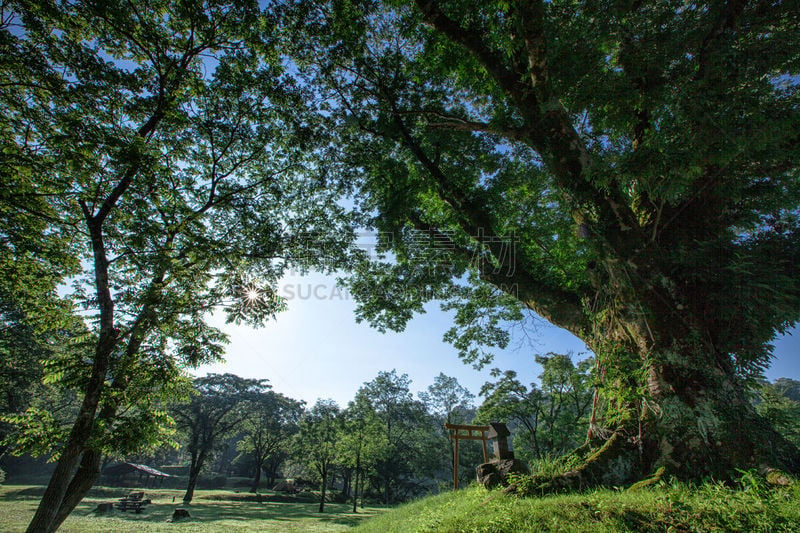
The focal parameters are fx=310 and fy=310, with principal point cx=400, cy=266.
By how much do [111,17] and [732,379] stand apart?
1274 cm

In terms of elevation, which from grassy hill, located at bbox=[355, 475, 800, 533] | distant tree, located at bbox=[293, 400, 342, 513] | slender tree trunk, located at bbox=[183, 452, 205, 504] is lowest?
slender tree trunk, located at bbox=[183, 452, 205, 504]

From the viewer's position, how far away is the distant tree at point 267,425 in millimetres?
37844

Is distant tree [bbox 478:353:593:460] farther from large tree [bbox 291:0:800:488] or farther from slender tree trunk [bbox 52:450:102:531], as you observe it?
slender tree trunk [bbox 52:450:102:531]

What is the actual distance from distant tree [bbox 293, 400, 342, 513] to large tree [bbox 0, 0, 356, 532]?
2161 centimetres

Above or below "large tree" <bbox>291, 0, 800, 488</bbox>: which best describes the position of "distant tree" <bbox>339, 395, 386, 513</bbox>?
below

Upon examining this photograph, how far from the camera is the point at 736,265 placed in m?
4.55

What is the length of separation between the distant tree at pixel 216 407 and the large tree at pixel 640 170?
39.1 m

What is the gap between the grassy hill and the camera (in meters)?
2.89

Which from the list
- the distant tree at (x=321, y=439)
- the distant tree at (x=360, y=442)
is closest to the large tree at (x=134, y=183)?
the distant tree at (x=360, y=442)

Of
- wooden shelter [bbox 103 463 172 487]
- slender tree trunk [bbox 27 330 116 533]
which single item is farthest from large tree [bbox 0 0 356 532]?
wooden shelter [bbox 103 463 172 487]

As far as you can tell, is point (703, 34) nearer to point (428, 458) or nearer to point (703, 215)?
point (703, 215)

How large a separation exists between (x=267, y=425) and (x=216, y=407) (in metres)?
7.25

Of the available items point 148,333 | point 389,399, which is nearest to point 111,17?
point 148,333

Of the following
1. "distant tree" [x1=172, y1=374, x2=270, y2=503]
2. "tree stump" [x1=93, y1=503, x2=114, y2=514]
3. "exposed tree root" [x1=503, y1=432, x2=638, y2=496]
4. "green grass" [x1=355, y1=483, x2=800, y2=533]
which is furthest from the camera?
"distant tree" [x1=172, y1=374, x2=270, y2=503]
